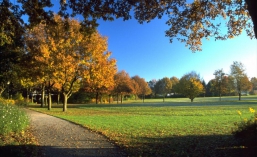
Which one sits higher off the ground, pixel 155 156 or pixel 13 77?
pixel 13 77

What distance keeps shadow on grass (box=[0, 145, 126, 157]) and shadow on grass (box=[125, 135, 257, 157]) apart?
806mm

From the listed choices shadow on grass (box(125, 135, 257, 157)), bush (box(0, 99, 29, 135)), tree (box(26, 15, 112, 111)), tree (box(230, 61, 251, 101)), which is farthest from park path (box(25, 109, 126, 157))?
tree (box(230, 61, 251, 101))

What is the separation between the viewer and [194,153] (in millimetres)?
7016

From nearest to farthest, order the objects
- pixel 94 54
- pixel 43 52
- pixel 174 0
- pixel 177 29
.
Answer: pixel 174 0 → pixel 177 29 → pixel 43 52 → pixel 94 54

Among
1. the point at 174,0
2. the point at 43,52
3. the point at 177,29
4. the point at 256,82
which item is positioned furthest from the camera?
the point at 256,82

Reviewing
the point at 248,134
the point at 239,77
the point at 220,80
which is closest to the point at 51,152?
the point at 248,134

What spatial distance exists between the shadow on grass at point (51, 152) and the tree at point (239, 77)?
53.8 m

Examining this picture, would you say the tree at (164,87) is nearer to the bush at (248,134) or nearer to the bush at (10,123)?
the bush at (10,123)

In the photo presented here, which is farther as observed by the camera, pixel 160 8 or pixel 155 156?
pixel 160 8

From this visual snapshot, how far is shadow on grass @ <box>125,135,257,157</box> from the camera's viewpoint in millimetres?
6809

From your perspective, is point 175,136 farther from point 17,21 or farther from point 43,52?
point 43,52

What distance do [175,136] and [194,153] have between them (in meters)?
2.88

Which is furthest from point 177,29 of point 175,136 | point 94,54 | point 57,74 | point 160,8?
point 57,74

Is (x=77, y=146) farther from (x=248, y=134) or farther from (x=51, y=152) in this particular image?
(x=248, y=134)
